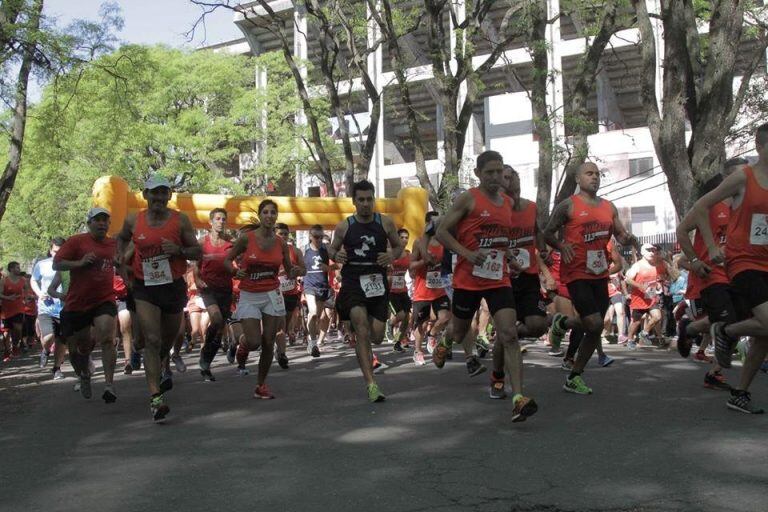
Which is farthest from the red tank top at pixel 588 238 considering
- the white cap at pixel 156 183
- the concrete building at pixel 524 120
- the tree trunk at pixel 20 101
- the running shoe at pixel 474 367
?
the concrete building at pixel 524 120

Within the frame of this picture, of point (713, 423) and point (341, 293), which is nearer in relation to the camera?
point (713, 423)

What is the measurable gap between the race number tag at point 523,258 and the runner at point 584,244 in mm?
304

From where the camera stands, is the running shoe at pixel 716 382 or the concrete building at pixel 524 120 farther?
the concrete building at pixel 524 120

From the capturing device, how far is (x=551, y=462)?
223 inches

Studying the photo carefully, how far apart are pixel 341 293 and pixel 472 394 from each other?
1.52 meters

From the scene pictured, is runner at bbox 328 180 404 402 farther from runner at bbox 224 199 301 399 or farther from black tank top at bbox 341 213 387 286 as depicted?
runner at bbox 224 199 301 399

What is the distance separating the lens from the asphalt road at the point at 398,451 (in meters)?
4.92

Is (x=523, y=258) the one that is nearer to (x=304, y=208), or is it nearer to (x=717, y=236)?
(x=717, y=236)

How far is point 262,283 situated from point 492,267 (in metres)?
3.24

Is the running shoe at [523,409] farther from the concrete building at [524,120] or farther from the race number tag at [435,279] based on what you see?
Answer: the concrete building at [524,120]

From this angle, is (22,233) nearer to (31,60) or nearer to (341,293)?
(31,60)

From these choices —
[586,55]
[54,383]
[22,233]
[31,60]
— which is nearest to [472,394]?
[54,383]

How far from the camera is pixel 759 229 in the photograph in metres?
6.77

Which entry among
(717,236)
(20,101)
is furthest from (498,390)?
(20,101)
